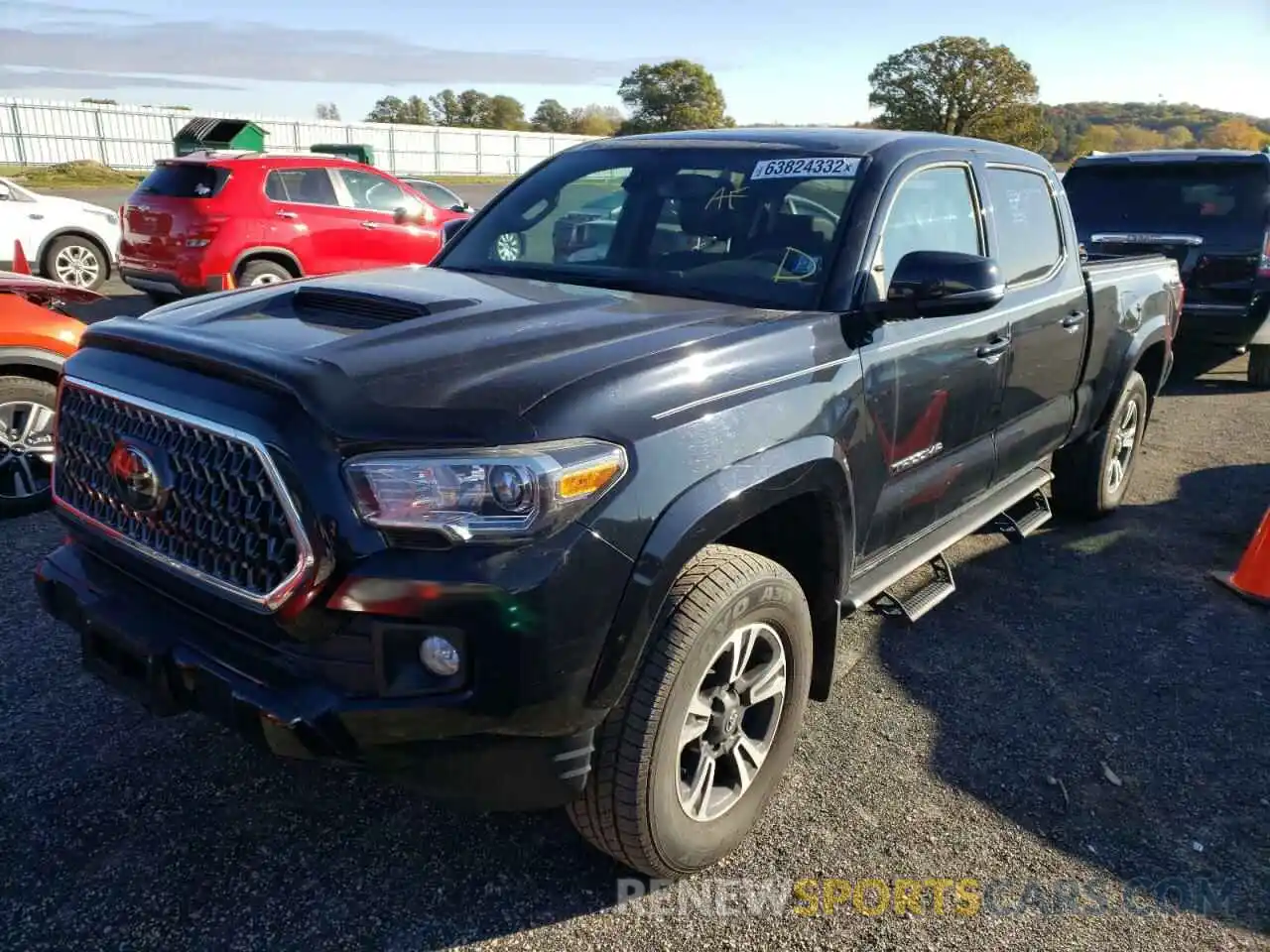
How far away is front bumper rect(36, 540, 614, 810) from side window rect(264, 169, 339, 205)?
29.0ft

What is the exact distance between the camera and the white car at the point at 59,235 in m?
11.6

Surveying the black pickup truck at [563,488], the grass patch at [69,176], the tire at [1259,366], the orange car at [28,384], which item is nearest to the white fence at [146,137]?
the grass patch at [69,176]

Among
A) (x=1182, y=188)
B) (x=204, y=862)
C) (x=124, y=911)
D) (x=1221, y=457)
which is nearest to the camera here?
(x=124, y=911)

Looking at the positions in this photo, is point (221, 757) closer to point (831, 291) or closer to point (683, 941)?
point (683, 941)

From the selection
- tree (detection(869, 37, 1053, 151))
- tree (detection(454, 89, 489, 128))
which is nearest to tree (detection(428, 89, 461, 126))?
tree (detection(454, 89, 489, 128))

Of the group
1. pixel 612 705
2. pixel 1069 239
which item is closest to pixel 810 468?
pixel 612 705

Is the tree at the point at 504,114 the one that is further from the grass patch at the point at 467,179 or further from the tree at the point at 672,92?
the grass patch at the point at 467,179

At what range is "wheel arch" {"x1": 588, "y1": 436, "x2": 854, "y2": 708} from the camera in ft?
7.25

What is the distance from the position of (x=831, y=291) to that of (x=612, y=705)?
1502 mm

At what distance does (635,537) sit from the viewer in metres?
2.19

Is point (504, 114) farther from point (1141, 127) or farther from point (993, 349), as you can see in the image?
point (993, 349)

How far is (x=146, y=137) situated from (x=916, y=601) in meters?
43.8

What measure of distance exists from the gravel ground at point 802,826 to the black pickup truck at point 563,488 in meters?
0.28

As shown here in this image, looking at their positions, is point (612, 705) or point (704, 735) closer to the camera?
point (612, 705)
